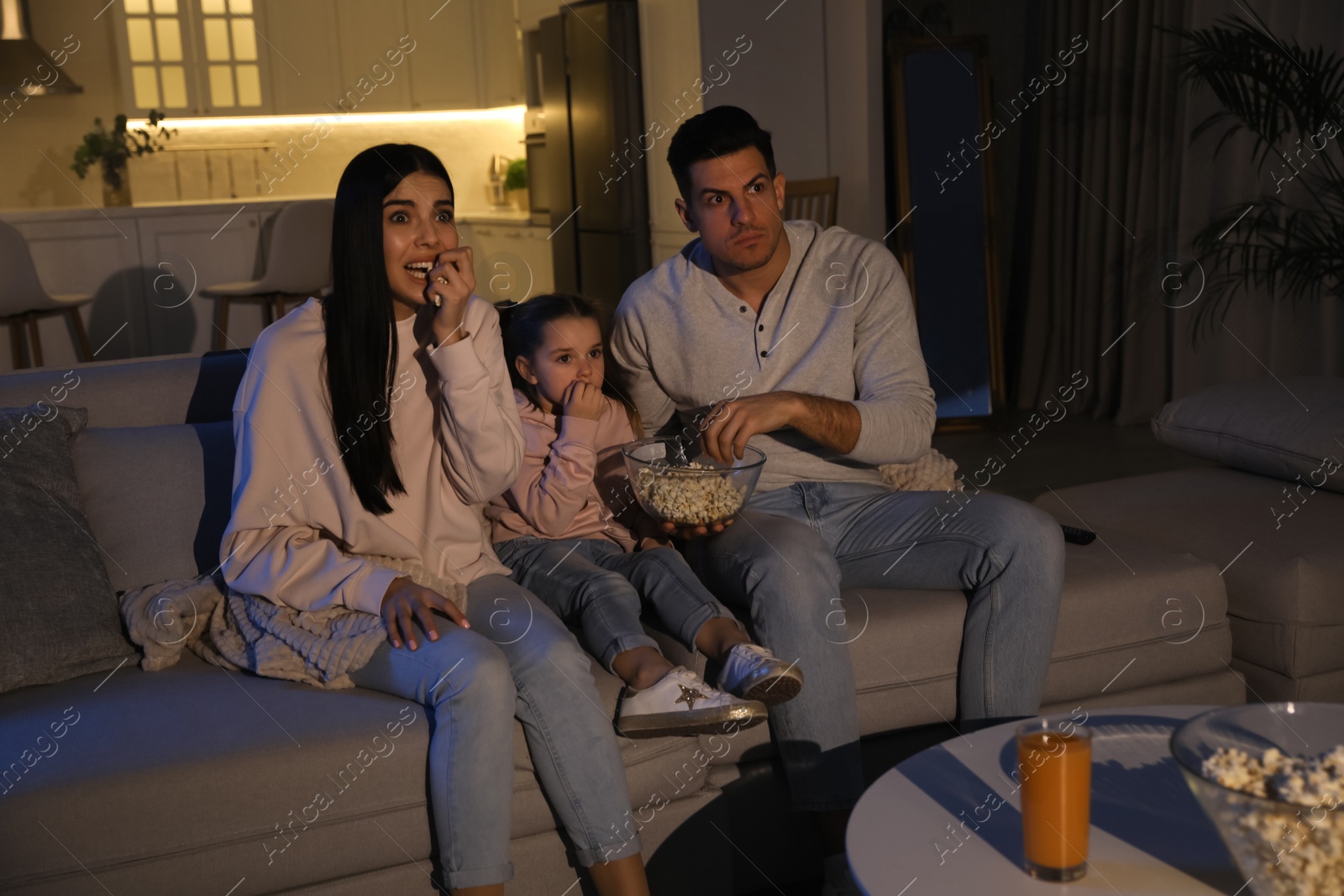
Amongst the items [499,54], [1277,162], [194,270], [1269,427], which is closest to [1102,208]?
[1277,162]

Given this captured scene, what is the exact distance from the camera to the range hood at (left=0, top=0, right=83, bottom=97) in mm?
5641

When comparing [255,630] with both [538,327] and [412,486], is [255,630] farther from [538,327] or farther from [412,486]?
[538,327]

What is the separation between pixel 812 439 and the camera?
1.93 meters

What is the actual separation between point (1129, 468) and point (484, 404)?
9.75 ft

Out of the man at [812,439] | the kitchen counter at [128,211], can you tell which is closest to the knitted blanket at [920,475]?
the man at [812,439]

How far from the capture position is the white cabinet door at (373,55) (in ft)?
20.8

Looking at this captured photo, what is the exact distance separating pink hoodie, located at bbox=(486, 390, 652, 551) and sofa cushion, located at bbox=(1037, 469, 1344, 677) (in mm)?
831

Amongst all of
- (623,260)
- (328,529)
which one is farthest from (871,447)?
(623,260)

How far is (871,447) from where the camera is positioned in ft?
6.22

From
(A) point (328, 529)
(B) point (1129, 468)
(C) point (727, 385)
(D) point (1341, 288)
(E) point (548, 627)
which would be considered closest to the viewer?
(E) point (548, 627)

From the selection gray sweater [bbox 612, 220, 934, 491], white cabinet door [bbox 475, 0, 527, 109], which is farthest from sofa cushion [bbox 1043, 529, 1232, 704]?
white cabinet door [bbox 475, 0, 527, 109]

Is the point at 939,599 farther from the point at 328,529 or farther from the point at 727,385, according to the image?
the point at 328,529

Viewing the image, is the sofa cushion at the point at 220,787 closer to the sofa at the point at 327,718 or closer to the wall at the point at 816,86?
the sofa at the point at 327,718

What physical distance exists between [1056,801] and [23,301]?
4.19 metres
